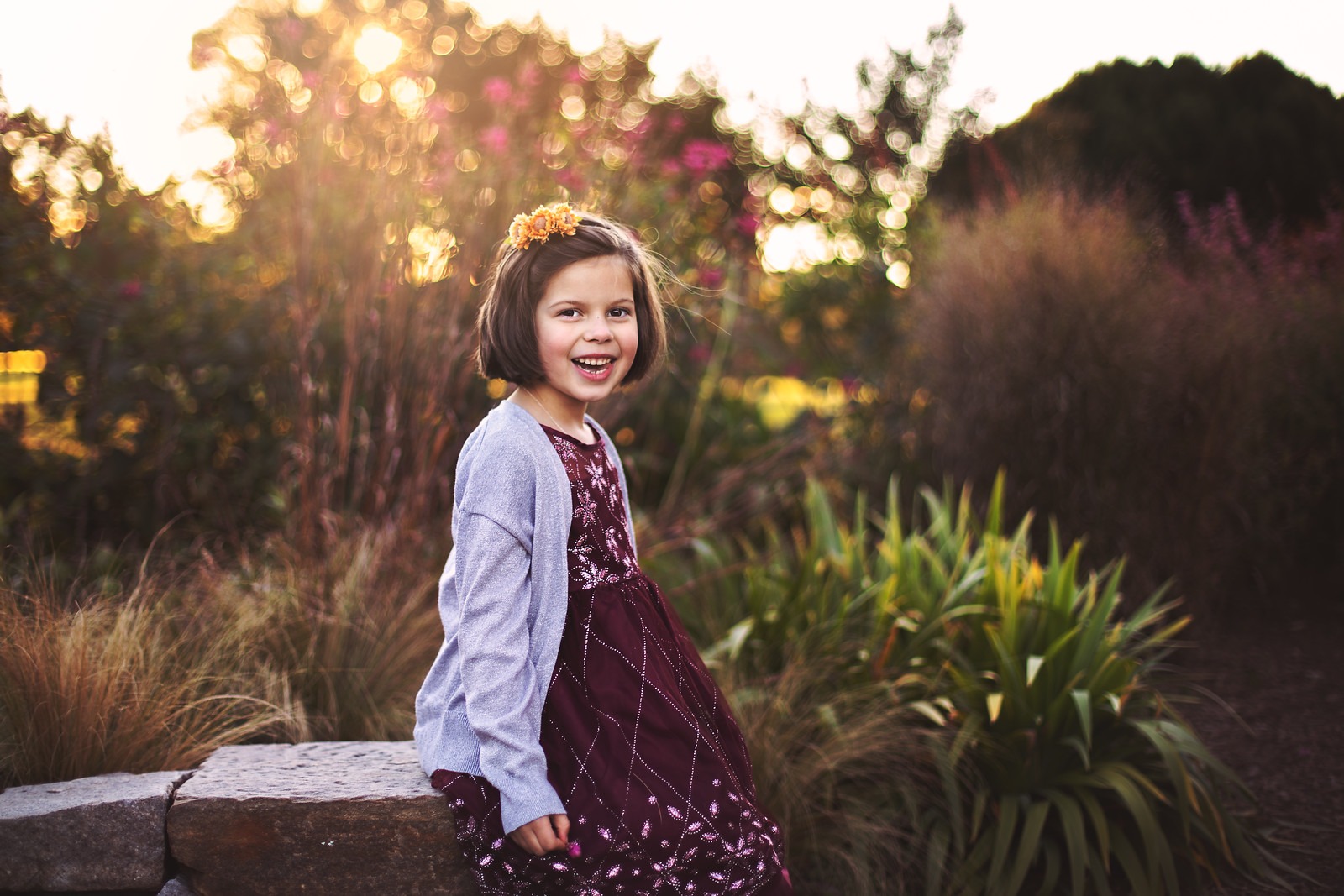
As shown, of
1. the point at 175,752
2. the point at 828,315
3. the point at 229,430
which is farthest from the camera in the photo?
the point at 828,315

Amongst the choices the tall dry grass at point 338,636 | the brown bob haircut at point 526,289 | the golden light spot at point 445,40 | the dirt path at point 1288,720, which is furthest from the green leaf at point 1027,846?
the golden light spot at point 445,40

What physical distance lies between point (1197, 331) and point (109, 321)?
4290mm

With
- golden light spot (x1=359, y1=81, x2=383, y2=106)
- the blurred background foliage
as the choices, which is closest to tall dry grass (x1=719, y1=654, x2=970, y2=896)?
the blurred background foliage

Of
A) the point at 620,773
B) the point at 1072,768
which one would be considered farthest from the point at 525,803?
the point at 1072,768

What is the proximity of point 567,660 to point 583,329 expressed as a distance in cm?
58

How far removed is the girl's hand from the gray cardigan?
0.04ft

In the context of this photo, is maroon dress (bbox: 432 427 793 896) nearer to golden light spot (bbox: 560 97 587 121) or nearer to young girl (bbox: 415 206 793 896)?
young girl (bbox: 415 206 793 896)

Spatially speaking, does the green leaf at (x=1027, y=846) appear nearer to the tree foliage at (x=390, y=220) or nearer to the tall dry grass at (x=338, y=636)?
the tall dry grass at (x=338, y=636)

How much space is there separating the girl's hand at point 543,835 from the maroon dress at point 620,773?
4 cm

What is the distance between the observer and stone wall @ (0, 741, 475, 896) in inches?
73.2

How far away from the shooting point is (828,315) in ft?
21.8

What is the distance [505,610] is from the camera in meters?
1.63

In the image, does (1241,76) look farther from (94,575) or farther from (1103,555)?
(94,575)

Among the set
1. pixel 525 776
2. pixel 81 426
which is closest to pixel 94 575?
pixel 81 426
